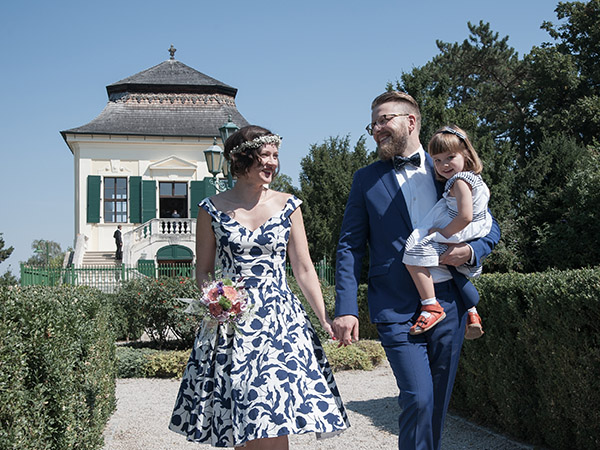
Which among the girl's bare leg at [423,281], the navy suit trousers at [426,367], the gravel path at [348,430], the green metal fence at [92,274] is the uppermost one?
the green metal fence at [92,274]

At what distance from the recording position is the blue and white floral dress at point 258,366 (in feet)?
10.4

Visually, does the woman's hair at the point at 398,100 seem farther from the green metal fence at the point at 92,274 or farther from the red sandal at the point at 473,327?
the green metal fence at the point at 92,274

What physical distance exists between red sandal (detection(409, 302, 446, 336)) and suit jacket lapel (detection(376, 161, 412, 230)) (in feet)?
1.48

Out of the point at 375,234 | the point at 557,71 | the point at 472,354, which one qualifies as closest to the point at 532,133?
the point at 557,71

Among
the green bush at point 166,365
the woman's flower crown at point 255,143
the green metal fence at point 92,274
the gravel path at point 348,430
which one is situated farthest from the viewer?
the green metal fence at point 92,274

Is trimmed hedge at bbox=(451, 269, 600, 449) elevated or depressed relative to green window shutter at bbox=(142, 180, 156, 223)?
depressed

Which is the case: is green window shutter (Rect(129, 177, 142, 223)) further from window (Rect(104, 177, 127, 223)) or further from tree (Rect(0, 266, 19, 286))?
tree (Rect(0, 266, 19, 286))

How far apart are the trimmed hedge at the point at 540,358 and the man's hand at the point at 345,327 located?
1.83m

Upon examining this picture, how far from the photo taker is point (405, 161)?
136 inches

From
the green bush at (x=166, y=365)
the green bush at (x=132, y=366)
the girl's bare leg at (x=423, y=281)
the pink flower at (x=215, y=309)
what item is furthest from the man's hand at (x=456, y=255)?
the green bush at (x=132, y=366)

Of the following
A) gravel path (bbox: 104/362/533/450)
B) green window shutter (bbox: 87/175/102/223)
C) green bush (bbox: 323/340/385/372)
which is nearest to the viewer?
gravel path (bbox: 104/362/533/450)

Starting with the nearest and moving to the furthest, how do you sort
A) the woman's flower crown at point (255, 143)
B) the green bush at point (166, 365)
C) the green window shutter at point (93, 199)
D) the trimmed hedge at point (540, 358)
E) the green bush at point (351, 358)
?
the woman's flower crown at point (255, 143) → the trimmed hedge at point (540, 358) → the green bush at point (166, 365) → the green bush at point (351, 358) → the green window shutter at point (93, 199)

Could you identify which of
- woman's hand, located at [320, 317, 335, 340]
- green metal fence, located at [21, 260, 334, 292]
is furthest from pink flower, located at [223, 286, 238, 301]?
green metal fence, located at [21, 260, 334, 292]

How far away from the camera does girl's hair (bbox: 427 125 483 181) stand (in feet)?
10.6
